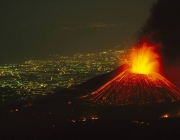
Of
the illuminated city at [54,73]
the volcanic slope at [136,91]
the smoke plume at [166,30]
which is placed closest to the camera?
the volcanic slope at [136,91]

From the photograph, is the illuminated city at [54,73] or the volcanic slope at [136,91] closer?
the volcanic slope at [136,91]

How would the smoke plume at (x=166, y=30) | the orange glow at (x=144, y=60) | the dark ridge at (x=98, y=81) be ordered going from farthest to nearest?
the smoke plume at (x=166, y=30)
the orange glow at (x=144, y=60)
the dark ridge at (x=98, y=81)

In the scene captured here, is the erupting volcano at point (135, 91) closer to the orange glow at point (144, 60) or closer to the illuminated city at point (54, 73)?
the orange glow at point (144, 60)

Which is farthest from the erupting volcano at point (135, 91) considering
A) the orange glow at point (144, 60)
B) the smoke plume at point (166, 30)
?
the smoke plume at point (166, 30)

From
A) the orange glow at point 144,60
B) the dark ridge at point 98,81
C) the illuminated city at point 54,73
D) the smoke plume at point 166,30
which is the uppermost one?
the illuminated city at point 54,73

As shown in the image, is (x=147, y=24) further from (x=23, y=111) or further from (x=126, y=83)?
(x=23, y=111)

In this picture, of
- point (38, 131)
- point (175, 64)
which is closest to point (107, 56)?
point (175, 64)

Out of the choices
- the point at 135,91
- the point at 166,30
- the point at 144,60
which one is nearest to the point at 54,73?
the point at 166,30
